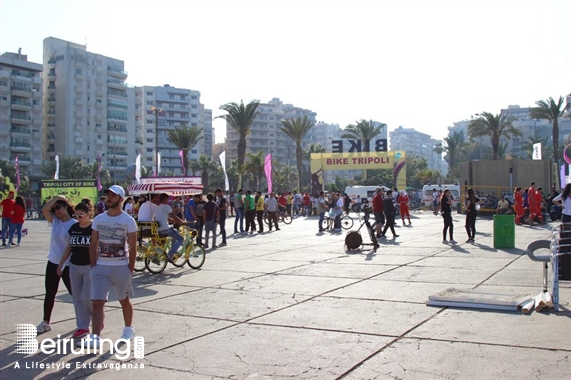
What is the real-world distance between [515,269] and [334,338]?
20.3 feet

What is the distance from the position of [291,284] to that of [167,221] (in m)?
3.52

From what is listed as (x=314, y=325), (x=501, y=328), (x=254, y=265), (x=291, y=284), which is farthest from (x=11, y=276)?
(x=501, y=328)

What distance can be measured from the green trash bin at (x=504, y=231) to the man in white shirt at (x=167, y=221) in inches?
330

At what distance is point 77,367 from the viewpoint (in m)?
5.46

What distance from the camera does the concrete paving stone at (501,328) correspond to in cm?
590

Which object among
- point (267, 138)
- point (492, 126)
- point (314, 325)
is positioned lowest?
point (314, 325)

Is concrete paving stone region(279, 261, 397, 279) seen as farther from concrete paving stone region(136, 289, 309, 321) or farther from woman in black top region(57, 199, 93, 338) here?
woman in black top region(57, 199, 93, 338)

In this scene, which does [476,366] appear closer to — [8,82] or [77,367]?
[77,367]

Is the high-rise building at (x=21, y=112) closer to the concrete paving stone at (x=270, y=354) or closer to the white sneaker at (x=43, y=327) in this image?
the white sneaker at (x=43, y=327)

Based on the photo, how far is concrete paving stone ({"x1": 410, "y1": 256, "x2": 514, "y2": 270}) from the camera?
38.0 feet

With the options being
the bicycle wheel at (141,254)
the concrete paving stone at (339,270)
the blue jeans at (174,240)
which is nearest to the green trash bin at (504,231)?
the concrete paving stone at (339,270)

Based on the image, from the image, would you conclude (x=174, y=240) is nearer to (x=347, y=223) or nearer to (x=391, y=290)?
(x=391, y=290)

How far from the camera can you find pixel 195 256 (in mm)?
12438

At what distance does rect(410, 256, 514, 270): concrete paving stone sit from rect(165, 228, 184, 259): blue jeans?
5.01 meters
